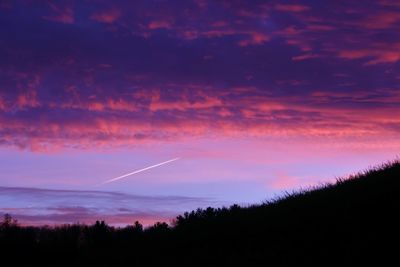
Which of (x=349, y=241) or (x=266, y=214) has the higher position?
(x=266, y=214)

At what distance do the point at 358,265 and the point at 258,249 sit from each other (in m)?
2.92

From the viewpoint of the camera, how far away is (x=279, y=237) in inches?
510

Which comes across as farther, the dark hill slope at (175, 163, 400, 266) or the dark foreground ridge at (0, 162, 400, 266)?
the dark foreground ridge at (0, 162, 400, 266)

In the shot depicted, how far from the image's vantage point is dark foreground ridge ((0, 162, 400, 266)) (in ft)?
35.9

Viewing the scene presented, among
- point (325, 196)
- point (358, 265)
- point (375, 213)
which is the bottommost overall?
point (358, 265)

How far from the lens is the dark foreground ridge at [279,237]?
1095cm

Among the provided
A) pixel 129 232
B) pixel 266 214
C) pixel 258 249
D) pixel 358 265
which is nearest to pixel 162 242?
pixel 266 214

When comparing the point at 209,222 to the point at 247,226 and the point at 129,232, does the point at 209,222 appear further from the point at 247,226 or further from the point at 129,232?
the point at 129,232

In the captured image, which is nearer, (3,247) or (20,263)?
(20,263)

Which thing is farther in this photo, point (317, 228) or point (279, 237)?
point (279, 237)

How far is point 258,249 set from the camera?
12.4 meters

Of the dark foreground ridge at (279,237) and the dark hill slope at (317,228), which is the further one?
the dark foreground ridge at (279,237)

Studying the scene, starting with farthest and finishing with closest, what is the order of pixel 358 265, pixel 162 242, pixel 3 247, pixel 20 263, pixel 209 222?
pixel 3 247
pixel 20 263
pixel 209 222
pixel 162 242
pixel 358 265

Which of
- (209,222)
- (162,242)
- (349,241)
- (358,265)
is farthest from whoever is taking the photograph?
(209,222)
